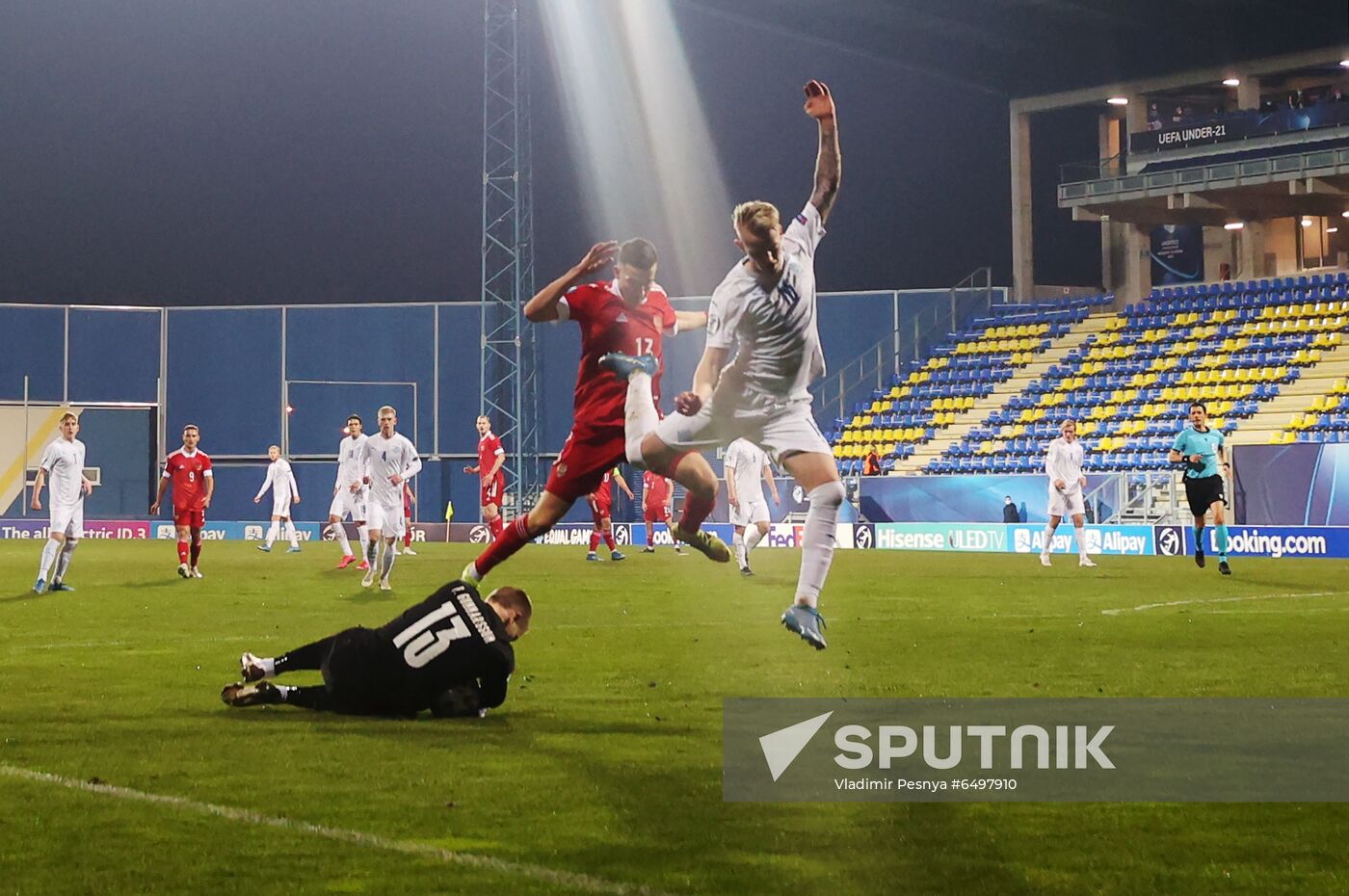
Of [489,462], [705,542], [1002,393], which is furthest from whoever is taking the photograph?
[1002,393]

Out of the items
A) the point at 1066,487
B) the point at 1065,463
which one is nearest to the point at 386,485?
the point at 1066,487

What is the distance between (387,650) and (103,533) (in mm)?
34195

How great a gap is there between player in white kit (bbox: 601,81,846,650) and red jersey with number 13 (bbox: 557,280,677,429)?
1.22 feet

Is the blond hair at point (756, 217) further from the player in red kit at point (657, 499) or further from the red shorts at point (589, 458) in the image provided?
the player in red kit at point (657, 499)

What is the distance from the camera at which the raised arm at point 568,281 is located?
21.8 ft

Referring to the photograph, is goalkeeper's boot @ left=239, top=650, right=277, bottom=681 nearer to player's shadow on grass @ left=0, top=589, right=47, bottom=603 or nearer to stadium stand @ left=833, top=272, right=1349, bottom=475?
player's shadow on grass @ left=0, top=589, right=47, bottom=603

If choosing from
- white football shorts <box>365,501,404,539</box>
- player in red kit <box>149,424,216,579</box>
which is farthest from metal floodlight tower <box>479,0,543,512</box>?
white football shorts <box>365,501,404,539</box>

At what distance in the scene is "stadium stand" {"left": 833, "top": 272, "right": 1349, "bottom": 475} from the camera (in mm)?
29266

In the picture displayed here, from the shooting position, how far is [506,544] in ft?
25.2

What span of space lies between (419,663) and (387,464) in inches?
365

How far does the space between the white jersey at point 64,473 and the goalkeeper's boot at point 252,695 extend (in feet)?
33.4

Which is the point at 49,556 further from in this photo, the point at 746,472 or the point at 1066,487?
the point at 1066,487

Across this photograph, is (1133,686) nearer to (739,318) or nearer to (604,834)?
(739,318)

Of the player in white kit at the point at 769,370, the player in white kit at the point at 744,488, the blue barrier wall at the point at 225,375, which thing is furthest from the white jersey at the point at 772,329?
the blue barrier wall at the point at 225,375
